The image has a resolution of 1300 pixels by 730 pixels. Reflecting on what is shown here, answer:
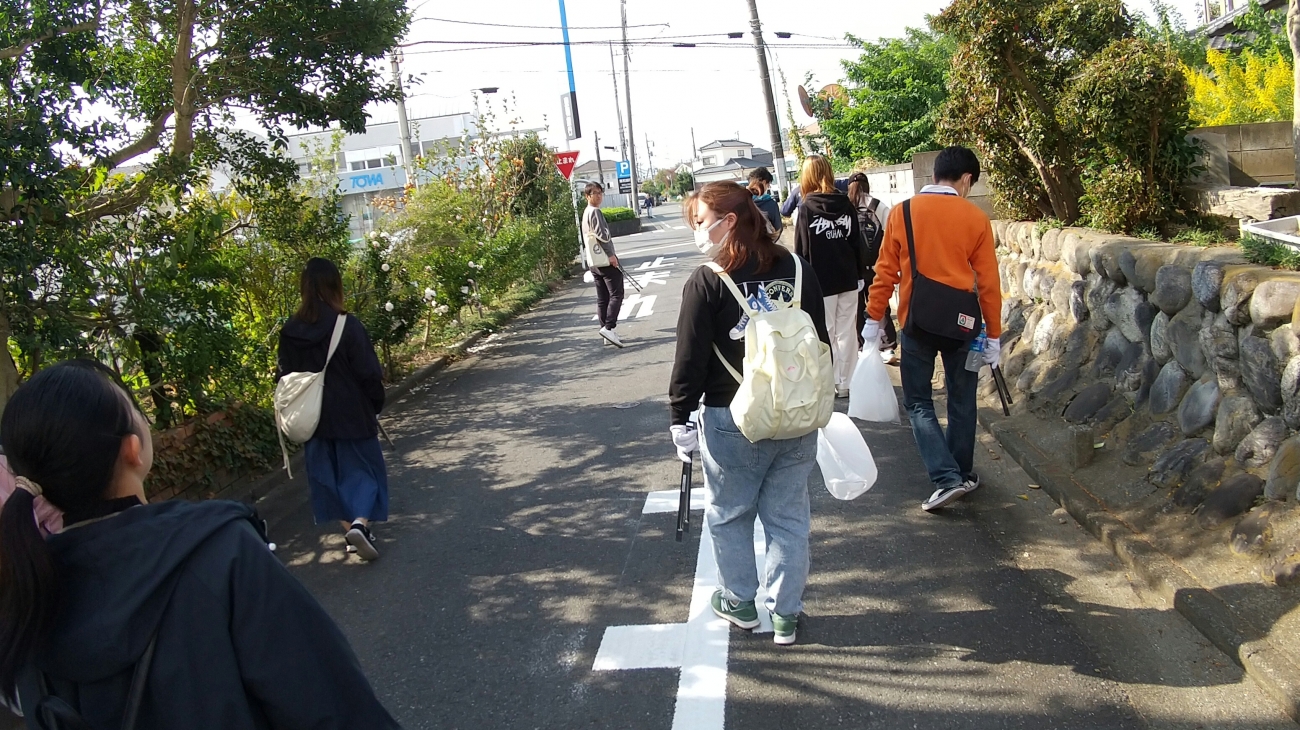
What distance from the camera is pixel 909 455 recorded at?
243 inches

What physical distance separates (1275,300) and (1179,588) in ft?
4.49

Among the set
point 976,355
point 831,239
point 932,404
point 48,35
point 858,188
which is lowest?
point 932,404

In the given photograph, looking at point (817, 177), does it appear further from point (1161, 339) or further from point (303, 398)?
point (303, 398)

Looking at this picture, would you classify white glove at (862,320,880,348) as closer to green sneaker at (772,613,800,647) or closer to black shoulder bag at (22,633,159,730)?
green sneaker at (772,613,800,647)

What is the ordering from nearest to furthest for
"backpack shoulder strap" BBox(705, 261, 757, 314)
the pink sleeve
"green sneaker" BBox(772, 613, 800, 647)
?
the pink sleeve, "backpack shoulder strap" BBox(705, 261, 757, 314), "green sneaker" BBox(772, 613, 800, 647)

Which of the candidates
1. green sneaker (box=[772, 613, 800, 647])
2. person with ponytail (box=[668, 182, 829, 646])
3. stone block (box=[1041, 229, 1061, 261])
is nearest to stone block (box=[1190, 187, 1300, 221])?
stone block (box=[1041, 229, 1061, 261])

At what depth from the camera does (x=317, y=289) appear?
5078 mm

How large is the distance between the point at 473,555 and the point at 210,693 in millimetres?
3668

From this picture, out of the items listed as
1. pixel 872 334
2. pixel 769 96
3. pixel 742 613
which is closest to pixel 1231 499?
pixel 872 334

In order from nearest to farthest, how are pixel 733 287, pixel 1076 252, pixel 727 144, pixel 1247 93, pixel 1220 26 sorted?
pixel 733 287 → pixel 1076 252 → pixel 1247 93 → pixel 1220 26 → pixel 727 144

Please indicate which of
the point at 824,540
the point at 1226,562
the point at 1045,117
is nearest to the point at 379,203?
the point at 1045,117

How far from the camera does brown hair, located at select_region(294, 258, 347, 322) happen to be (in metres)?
5.07

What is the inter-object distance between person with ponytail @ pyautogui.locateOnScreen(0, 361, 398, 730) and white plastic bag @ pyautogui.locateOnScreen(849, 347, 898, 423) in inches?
149

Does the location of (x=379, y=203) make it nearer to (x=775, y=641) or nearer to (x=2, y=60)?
(x=2, y=60)
